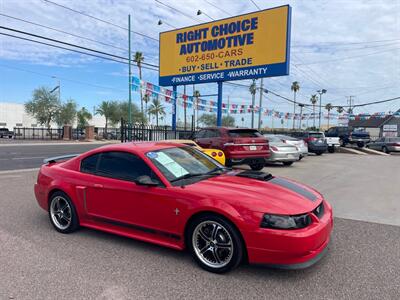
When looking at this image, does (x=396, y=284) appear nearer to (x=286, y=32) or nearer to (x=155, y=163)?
(x=155, y=163)

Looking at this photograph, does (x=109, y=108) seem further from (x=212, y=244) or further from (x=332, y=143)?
(x=212, y=244)

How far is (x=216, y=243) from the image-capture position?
3477 mm

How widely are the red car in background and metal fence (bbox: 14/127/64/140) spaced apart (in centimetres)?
3740

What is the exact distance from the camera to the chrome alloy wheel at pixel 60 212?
15.6ft

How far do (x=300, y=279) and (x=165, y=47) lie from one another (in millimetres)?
17140

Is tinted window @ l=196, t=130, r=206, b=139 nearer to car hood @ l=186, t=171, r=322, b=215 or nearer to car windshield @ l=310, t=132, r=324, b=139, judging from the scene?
car hood @ l=186, t=171, r=322, b=215

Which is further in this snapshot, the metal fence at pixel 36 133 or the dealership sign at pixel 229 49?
the metal fence at pixel 36 133

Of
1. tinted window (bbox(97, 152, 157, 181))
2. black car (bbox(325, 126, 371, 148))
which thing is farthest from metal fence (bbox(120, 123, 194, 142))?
black car (bbox(325, 126, 371, 148))

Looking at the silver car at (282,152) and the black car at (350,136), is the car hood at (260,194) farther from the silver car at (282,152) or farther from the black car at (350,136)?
the black car at (350,136)

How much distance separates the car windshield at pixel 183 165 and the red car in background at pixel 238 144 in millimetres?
5548

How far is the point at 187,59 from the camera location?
1767 cm

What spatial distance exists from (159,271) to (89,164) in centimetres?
203

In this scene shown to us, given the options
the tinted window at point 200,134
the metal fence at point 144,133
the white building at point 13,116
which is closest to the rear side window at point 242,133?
the tinted window at point 200,134

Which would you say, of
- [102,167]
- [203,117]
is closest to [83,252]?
[102,167]
